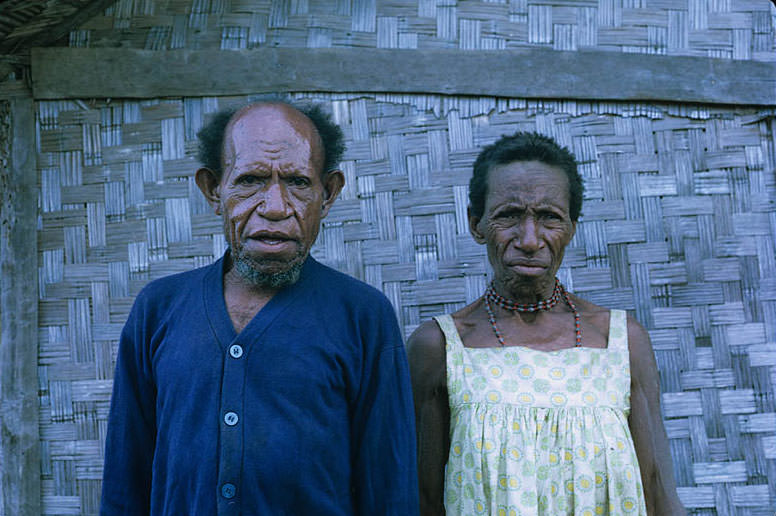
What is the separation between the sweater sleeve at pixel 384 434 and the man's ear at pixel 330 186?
1.18 ft

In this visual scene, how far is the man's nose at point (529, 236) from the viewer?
2381 mm

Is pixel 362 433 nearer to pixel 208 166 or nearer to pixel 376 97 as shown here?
pixel 208 166

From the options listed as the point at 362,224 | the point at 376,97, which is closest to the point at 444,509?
the point at 362,224

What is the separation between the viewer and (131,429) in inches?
81.6

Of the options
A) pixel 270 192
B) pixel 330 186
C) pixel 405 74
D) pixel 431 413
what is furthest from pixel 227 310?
pixel 405 74

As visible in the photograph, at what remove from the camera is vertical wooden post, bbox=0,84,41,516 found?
9.05ft

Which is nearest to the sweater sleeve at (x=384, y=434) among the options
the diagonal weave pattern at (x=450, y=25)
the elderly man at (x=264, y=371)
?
the elderly man at (x=264, y=371)

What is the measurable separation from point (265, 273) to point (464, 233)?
1.11m

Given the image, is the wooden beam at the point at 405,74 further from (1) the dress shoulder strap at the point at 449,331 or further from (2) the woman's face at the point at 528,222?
(1) the dress shoulder strap at the point at 449,331

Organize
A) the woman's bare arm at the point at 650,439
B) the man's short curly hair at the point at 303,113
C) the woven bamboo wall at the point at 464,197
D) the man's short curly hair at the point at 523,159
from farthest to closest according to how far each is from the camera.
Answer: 1. the woven bamboo wall at the point at 464,197
2. the man's short curly hair at the point at 523,159
3. the woman's bare arm at the point at 650,439
4. the man's short curly hair at the point at 303,113

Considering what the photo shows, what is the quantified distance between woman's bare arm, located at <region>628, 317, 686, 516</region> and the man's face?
1158 mm

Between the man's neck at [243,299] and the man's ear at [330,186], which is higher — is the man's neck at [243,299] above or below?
below

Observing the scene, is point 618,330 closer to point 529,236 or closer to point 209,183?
point 529,236

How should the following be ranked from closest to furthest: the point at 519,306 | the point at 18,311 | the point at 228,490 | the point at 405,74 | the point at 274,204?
the point at 228,490 < the point at 274,204 < the point at 519,306 < the point at 18,311 < the point at 405,74
